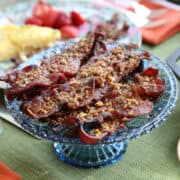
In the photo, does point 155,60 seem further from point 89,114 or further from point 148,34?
point 148,34

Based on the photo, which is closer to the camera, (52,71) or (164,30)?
(52,71)

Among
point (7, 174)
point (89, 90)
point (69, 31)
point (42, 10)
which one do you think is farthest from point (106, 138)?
point (42, 10)

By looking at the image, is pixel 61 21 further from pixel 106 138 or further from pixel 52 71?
pixel 106 138

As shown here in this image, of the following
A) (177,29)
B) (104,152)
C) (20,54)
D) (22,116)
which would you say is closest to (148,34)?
(177,29)

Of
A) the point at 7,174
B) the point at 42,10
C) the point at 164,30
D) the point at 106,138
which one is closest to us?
the point at 106,138

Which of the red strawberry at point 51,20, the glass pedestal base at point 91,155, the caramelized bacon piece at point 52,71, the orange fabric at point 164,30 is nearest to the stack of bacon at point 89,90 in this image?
the caramelized bacon piece at point 52,71

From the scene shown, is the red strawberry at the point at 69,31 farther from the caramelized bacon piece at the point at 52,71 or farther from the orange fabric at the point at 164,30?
the caramelized bacon piece at the point at 52,71

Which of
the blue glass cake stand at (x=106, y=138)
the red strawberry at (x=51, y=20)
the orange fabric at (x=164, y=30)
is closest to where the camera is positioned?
the blue glass cake stand at (x=106, y=138)
